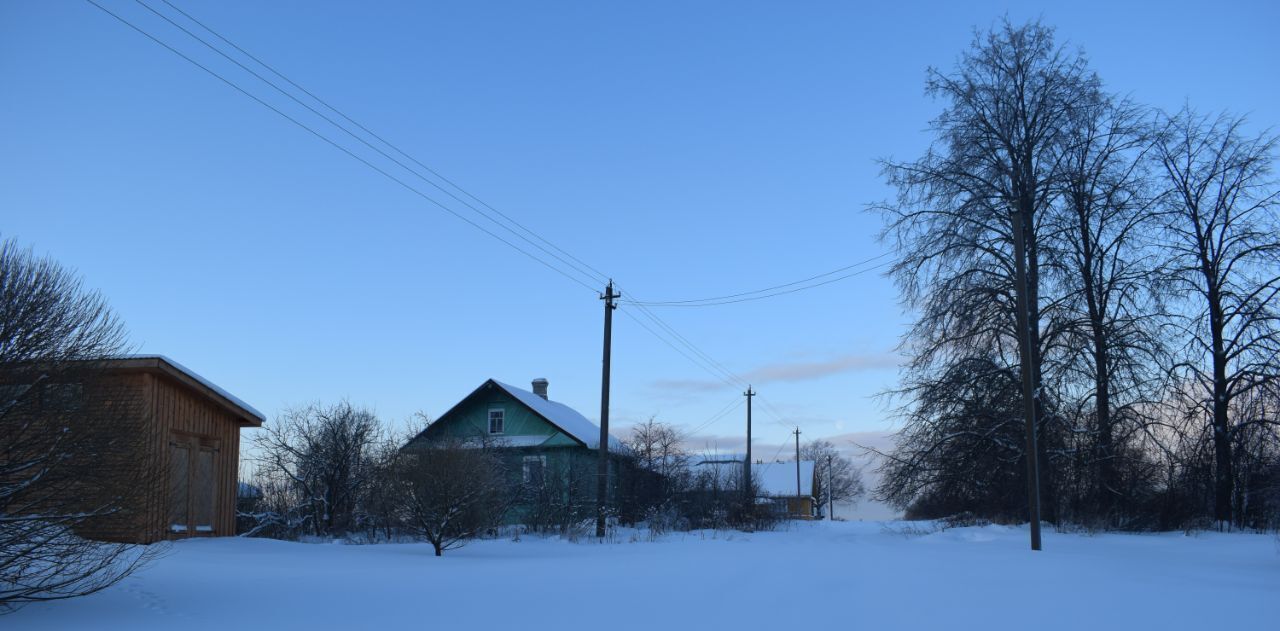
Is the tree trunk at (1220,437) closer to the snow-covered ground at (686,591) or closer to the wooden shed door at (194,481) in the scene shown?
the snow-covered ground at (686,591)

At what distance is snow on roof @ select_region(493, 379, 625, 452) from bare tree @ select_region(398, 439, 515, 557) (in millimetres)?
16350

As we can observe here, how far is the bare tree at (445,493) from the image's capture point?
58.9ft

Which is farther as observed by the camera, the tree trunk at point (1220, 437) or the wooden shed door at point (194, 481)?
the tree trunk at point (1220, 437)

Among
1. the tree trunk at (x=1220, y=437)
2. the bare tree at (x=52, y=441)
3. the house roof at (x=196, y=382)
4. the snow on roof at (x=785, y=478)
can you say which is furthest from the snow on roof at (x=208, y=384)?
the snow on roof at (x=785, y=478)

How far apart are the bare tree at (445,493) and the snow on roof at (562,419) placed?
53.6 feet

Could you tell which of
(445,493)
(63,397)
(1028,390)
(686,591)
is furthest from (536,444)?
(63,397)

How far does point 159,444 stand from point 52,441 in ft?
31.3

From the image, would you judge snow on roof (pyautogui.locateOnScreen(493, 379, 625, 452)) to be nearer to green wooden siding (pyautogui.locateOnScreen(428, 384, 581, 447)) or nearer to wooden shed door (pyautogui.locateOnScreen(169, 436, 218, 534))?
green wooden siding (pyautogui.locateOnScreen(428, 384, 581, 447))

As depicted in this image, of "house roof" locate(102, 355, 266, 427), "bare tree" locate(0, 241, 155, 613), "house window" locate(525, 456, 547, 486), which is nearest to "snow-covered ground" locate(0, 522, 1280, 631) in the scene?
"bare tree" locate(0, 241, 155, 613)

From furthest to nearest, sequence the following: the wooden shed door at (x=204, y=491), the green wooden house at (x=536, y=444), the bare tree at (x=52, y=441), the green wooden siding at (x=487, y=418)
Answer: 1. the green wooden siding at (x=487, y=418)
2. the green wooden house at (x=536, y=444)
3. the wooden shed door at (x=204, y=491)
4. the bare tree at (x=52, y=441)

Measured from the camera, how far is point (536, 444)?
117 feet

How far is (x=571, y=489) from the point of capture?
30.5m

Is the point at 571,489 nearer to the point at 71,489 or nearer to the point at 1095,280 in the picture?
the point at 1095,280

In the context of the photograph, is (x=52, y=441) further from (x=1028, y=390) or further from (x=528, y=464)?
(x=528, y=464)
